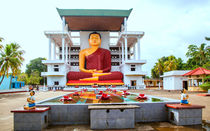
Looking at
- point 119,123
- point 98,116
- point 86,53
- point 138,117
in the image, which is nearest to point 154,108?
point 138,117

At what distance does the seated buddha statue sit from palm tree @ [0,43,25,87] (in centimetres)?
983

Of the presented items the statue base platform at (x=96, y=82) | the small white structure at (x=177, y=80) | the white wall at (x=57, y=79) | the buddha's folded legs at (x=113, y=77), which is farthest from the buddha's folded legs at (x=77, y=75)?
the small white structure at (x=177, y=80)

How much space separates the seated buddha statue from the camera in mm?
32719

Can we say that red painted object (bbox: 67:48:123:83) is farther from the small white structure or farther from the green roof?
the small white structure

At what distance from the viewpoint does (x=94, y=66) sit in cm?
3472

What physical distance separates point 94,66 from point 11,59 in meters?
15.8

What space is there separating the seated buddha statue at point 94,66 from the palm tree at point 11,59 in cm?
983

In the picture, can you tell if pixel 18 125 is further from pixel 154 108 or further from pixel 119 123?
pixel 154 108

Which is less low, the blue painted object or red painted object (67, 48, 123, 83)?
red painted object (67, 48, 123, 83)

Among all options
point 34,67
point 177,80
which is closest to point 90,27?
point 177,80

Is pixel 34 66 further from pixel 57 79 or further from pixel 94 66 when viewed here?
pixel 94 66

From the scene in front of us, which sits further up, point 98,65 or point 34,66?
point 34,66

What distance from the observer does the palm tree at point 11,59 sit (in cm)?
2794

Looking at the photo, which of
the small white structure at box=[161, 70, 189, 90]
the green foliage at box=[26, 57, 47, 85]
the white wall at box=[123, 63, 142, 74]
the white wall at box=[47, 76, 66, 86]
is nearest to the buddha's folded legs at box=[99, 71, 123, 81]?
the white wall at box=[123, 63, 142, 74]
